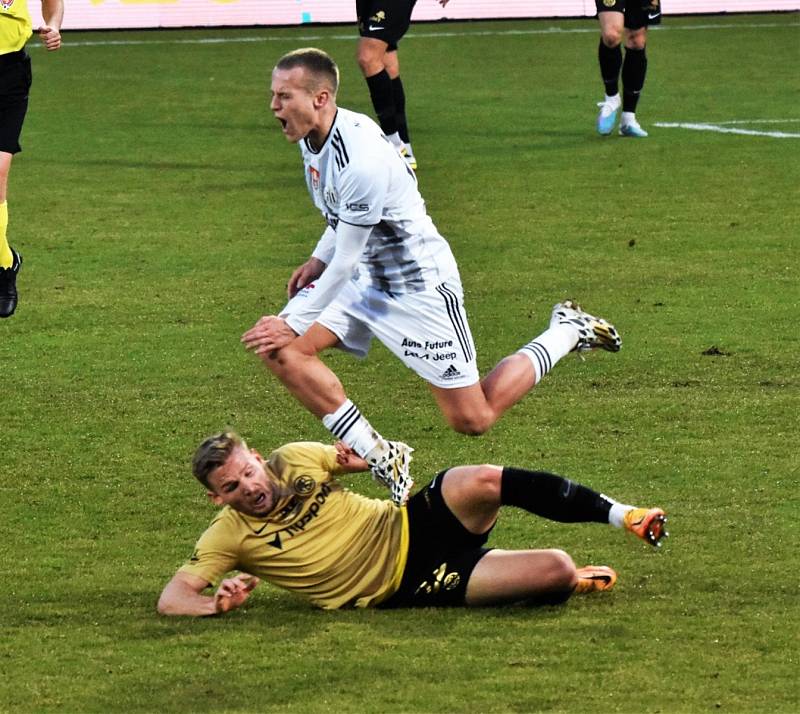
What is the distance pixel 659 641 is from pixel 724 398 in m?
3.01

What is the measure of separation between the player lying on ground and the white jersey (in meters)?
1.04

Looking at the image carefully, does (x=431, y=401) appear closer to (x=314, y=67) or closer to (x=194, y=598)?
(x=314, y=67)

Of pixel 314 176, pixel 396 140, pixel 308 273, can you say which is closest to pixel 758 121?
pixel 396 140

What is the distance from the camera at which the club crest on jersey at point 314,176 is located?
6.61 metres

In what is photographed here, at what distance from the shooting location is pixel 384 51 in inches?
556

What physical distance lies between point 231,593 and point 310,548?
0.30 meters

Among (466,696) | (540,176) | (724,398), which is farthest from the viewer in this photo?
(540,176)

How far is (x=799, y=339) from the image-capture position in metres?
9.34

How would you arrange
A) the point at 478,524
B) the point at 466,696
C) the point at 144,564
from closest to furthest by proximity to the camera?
the point at 466,696, the point at 478,524, the point at 144,564

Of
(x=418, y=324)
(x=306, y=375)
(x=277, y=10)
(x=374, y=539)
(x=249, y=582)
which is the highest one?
(x=277, y=10)

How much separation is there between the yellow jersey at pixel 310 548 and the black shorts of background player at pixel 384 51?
Result: 8.02 meters

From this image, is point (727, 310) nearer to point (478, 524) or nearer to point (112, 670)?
point (478, 524)

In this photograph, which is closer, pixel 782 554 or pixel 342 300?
pixel 782 554

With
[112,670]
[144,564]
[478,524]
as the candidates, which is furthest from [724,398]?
[112,670]
